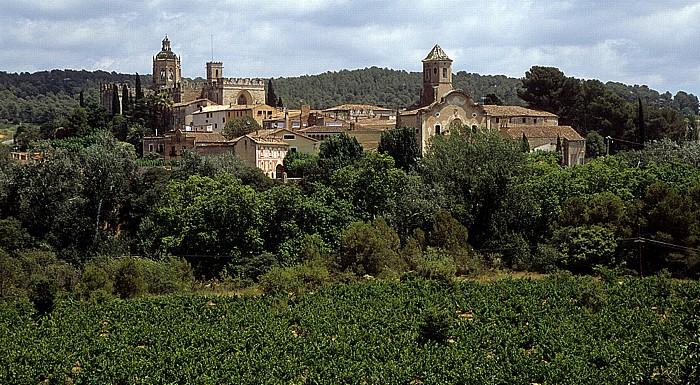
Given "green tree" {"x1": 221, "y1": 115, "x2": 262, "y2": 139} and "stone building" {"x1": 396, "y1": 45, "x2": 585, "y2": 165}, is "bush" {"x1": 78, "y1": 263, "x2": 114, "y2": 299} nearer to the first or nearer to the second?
"stone building" {"x1": 396, "y1": 45, "x2": 585, "y2": 165}

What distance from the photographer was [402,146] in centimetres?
5025

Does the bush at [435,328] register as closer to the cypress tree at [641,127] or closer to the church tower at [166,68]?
the cypress tree at [641,127]

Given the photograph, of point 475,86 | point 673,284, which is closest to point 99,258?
point 673,284

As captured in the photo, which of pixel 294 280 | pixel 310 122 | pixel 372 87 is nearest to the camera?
pixel 294 280

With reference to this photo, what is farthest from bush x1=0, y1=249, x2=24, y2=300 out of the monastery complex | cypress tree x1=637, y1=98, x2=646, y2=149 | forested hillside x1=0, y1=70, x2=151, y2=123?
forested hillside x1=0, y1=70, x2=151, y2=123

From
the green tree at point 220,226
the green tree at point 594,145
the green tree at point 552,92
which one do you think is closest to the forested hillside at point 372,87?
the green tree at point 552,92

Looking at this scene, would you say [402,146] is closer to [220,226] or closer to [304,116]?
[220,226]

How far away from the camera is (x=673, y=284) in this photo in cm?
2783

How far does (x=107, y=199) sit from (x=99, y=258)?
6.42 meters

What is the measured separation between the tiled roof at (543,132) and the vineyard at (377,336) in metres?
28.2

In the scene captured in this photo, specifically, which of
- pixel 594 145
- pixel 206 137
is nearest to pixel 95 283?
pixel 206 137

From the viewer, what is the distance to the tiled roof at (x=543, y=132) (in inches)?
2242

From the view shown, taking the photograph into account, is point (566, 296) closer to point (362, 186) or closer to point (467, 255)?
point (467, 255)

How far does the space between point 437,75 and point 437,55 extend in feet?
4.90
